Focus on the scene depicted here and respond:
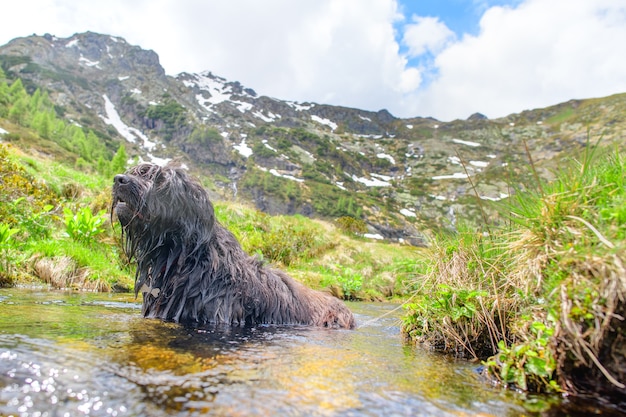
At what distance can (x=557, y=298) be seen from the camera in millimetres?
2562

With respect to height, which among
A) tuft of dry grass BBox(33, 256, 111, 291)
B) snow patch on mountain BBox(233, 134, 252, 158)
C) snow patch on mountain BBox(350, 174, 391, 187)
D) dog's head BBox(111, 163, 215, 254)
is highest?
snow patch on mountain BBox(233, 134, 252, 158)

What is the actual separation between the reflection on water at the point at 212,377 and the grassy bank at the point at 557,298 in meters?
0.33

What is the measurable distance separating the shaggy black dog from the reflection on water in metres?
0.97

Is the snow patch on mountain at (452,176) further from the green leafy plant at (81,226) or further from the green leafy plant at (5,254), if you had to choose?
the green leafy plant at (5,254)

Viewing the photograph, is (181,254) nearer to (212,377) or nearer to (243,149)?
(212,377)

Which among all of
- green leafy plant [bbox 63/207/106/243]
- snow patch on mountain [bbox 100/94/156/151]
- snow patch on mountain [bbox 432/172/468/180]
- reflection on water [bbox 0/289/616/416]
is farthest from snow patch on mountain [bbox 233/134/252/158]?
reflection on water [bbox 0/289/616/416]

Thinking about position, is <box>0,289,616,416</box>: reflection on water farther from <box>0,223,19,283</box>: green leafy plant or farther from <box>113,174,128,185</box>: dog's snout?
<box>0,223,19,283</box>: green leafy plant

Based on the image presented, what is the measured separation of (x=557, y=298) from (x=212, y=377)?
7.03 ft

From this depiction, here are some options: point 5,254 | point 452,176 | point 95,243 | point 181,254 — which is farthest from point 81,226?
point 452,176

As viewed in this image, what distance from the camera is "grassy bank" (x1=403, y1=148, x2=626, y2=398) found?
2.35 meters

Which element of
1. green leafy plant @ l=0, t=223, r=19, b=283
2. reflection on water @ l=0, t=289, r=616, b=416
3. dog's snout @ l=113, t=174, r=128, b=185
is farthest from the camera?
green leafy plant @ l=0, t=223, r=19, b=283

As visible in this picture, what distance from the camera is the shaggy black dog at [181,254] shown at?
14.9 feet

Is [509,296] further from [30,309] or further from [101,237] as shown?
[101,237]

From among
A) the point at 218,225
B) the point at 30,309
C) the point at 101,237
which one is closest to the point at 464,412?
the point at 218,225
